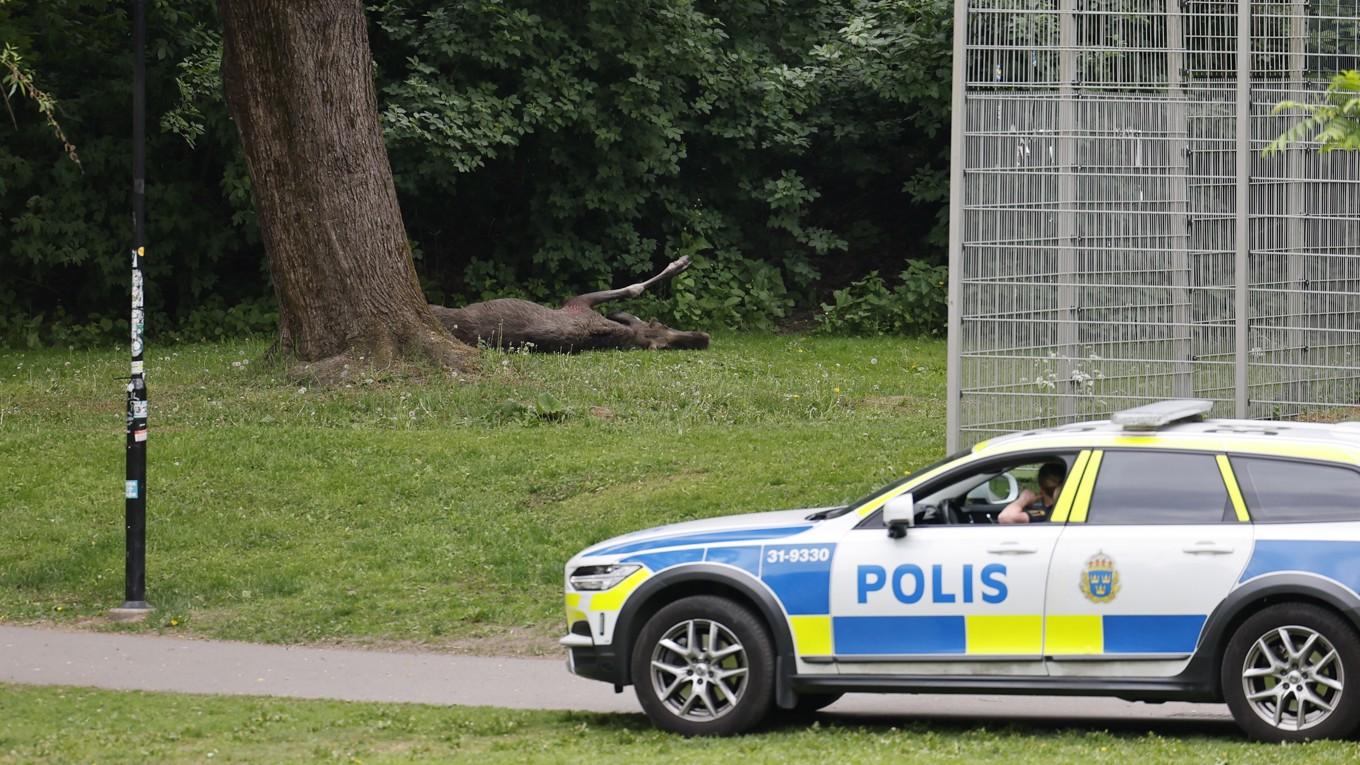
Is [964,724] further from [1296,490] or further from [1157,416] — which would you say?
[1296,490]

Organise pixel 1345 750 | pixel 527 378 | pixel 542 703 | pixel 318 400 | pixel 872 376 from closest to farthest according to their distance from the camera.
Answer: pixel 1345 750 → pixel 542 703 → pixel 318 400 → pixel 527 378 → pixel 872 376

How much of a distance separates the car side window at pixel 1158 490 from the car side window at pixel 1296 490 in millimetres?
116

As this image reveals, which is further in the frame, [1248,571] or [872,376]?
[872,376]

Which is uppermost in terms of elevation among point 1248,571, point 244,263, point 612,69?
point 612,69

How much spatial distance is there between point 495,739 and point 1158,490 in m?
3.33

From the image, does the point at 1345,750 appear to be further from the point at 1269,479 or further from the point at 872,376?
the point at 872,376

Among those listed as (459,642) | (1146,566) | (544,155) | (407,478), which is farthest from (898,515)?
(544,155)

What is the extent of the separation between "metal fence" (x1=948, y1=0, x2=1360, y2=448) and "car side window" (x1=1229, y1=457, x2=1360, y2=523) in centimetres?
516

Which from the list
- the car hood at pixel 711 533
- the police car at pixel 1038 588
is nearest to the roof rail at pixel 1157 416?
the police car at pixel 1038 588

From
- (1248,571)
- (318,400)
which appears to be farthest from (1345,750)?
Result: (318,400)

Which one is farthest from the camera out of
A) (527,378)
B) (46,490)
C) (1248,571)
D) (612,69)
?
(612,69)

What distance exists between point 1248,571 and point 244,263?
2398 centimetres

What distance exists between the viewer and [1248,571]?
7953 mm

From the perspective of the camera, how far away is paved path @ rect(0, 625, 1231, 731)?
925 cm
